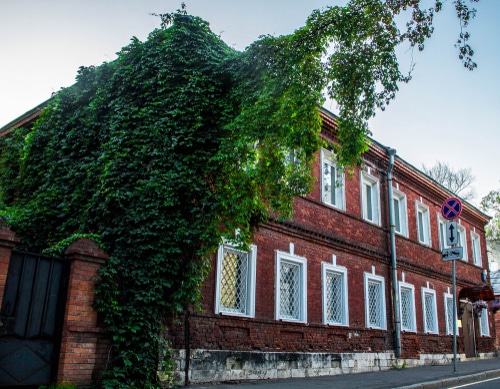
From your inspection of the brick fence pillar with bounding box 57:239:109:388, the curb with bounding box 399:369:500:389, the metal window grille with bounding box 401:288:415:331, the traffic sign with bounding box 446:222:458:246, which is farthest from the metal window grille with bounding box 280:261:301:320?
the metal window grille with bounding box 401:288:415:331

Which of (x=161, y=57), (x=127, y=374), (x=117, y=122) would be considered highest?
(x=161, y=57)

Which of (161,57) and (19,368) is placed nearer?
(19,368)

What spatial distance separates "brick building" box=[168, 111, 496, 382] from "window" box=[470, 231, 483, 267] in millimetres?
2646

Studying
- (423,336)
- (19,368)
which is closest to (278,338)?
(19,368)

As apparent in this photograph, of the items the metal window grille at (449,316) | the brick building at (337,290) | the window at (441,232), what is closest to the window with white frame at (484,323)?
the brick building at (337,290)

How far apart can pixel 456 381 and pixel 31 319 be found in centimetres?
991

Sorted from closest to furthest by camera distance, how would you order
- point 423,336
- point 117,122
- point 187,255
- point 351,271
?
point 187,255 < point 117,122 < point 351,271 < point 423,336

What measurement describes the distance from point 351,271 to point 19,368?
1007 cm

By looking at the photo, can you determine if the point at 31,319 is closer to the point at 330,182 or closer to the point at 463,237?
the point at 330,182

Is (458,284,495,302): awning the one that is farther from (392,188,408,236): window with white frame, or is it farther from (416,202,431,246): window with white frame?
(392,188,408,236): window with white frame

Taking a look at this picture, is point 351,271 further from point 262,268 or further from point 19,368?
point 19,368

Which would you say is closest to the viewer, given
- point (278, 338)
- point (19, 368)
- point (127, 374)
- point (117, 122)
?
point (19, 368)

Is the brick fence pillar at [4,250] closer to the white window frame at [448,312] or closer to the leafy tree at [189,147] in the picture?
the leafy tree at [189,147]

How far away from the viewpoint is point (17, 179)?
1235 cm
